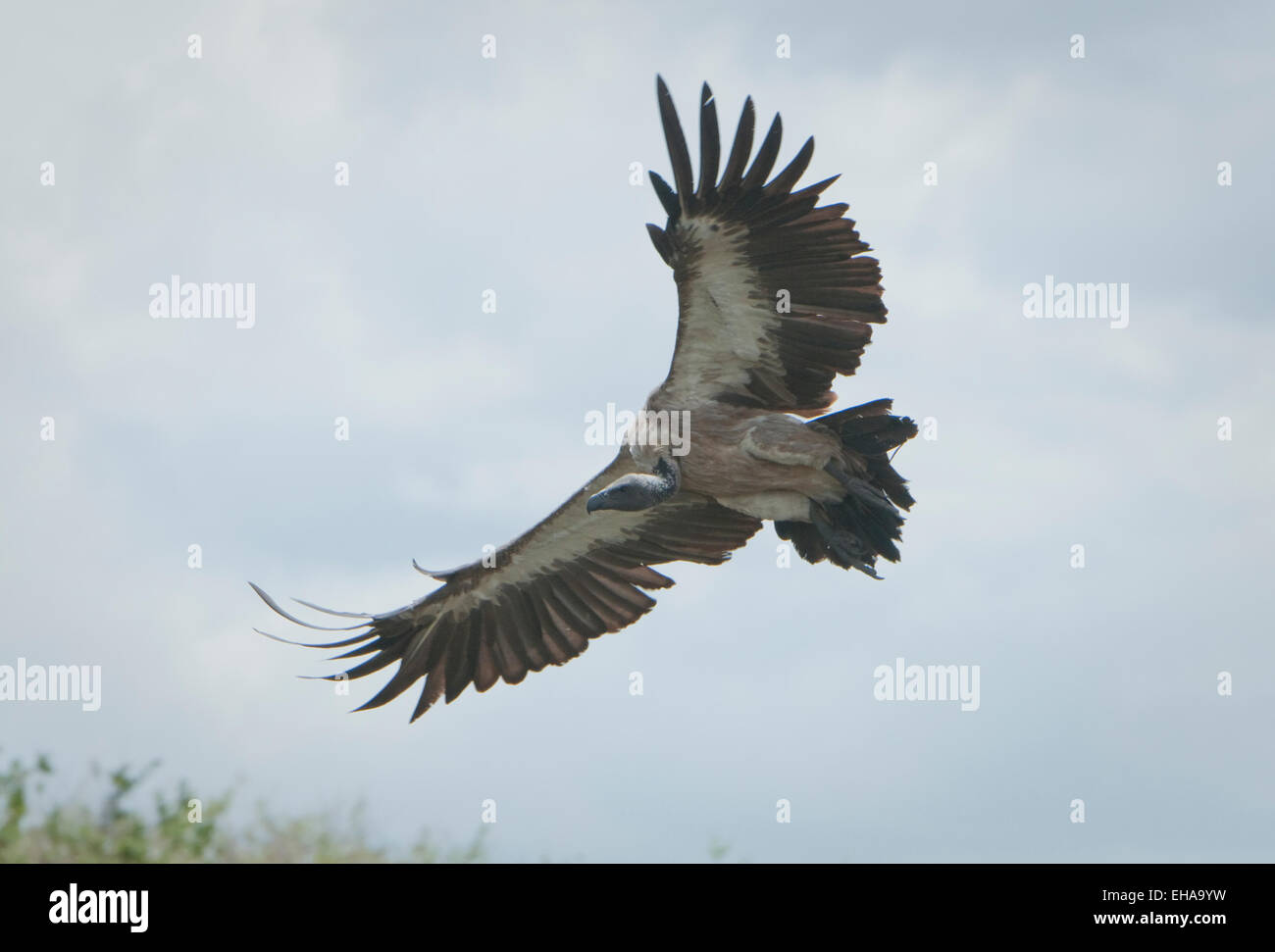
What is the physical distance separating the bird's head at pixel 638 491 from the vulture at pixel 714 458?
0.01m

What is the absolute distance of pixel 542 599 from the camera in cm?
1114

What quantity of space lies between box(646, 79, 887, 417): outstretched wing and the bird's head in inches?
23.9

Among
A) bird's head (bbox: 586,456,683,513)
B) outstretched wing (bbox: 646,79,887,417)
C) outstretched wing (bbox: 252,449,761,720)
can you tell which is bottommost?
outstretched wing (bbox: 252,449,761,720)

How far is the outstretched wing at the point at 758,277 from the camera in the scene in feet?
28.0

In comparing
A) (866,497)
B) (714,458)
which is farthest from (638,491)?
(866,497)

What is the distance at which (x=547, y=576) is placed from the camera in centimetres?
1113

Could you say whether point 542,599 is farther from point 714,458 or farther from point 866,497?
point 866,497

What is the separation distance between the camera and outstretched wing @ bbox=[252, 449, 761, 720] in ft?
35.4

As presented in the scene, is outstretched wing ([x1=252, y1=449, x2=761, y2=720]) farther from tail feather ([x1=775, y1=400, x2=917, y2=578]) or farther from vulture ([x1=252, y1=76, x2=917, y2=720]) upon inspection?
tail feather ([x1=775, y1=400, x2=917, y2=578])

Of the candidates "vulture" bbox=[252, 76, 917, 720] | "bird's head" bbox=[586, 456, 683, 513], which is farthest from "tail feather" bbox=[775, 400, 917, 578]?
"bird's head" bbox=[586, 456, 683, 513]

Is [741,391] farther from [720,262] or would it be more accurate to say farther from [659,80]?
[659,80]

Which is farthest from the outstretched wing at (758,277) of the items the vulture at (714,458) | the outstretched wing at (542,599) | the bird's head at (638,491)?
Result: the outstretched wing at (542,599)

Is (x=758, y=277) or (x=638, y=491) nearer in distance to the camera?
(x=758, y=277)

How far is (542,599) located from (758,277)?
3422 mm
